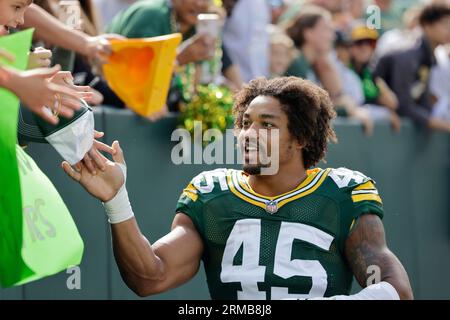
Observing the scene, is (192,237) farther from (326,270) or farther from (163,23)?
(163,23)

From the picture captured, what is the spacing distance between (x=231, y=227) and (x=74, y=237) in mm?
1173

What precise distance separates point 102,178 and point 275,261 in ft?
2.97

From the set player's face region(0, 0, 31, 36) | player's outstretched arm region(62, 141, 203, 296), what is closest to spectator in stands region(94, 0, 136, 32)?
player's outstretched arm region(62, 141, 203, 296)

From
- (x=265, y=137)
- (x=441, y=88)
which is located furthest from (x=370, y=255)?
(x=441, y=88)

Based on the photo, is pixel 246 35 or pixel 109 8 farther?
pixel 246 35

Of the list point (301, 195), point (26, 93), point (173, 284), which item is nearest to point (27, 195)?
point (26, 93)

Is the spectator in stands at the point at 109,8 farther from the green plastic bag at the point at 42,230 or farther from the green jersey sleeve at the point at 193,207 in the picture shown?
the green plastic bag at the point at 42,230

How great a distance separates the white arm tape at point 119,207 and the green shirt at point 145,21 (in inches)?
82.9

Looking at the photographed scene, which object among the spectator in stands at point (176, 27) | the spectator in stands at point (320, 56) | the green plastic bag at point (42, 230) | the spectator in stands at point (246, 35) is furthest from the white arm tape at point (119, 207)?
the spectator in stands at point (320, 56)

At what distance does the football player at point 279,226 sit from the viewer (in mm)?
4535

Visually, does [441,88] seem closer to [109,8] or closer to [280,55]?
[280,55]

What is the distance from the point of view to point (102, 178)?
13.4 ft

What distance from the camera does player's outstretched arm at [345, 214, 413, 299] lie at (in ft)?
14.5

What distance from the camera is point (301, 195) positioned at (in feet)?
15.6
